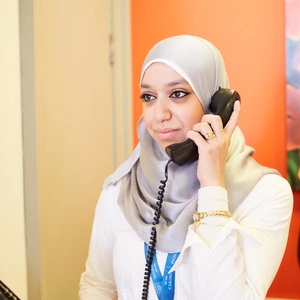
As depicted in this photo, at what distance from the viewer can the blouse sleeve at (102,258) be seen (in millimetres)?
1228

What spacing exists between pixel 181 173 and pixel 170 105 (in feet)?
0.61

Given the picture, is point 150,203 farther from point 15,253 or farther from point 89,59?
point 89,59

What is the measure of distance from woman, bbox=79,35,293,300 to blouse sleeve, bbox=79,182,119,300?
0.03 ft

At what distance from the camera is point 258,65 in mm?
1828

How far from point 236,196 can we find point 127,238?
0.32 meters

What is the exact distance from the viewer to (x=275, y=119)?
1.81 meters

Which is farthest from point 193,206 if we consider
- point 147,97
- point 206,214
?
point 147,97

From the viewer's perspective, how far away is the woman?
0.95 m

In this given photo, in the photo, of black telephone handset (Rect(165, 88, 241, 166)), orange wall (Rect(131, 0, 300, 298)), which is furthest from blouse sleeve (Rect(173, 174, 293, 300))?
orange wall (Rect(131, 0, 300, 298))

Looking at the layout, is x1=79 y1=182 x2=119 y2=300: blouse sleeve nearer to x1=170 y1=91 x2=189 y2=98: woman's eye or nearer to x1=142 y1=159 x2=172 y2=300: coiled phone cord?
x1=142 y1=159 x2=172 y2=300: coiled phone cord

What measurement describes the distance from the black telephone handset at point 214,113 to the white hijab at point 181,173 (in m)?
0.03

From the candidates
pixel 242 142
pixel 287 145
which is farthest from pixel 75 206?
pixel 287 145

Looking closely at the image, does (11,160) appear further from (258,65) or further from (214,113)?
(258,65)

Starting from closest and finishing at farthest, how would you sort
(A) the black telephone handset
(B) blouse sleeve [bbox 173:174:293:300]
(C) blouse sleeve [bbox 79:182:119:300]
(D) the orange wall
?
(B) blouse sleeve [bbox 173:174:293:300], (A) the black telephone handset, (C) blouse sleeve [bbox 79:182:119:300], (D) the orange wall
